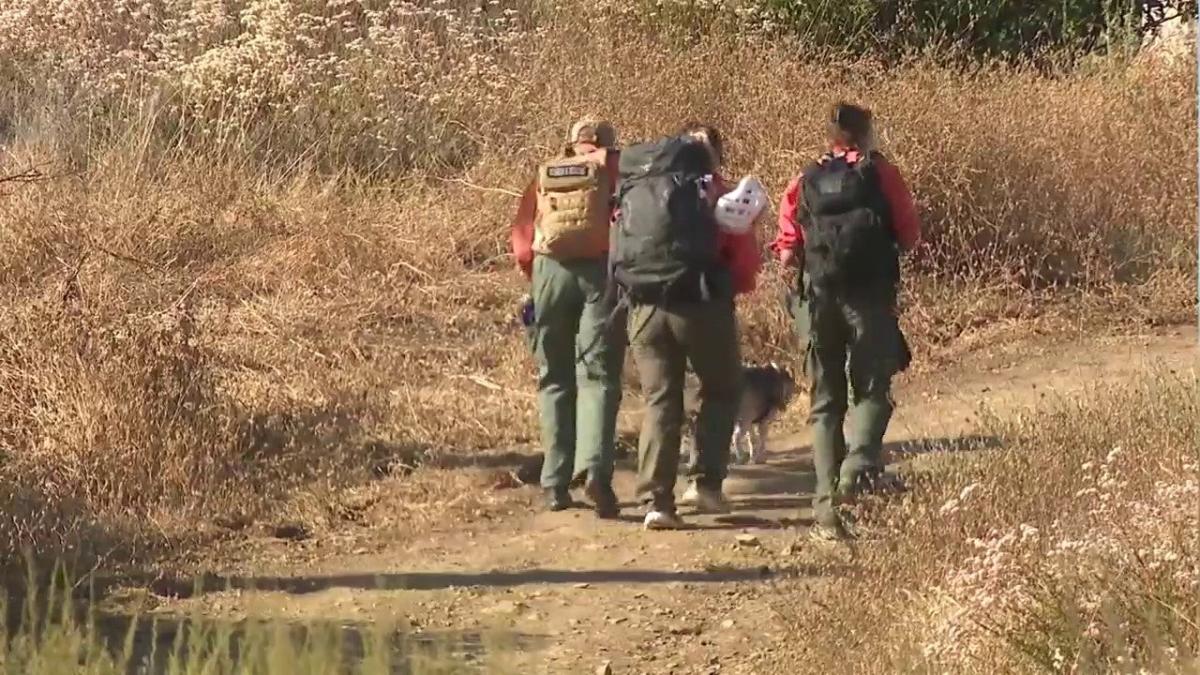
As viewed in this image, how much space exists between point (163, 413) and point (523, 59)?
7.31 m

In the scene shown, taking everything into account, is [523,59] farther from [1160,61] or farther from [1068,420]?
[1068,420]

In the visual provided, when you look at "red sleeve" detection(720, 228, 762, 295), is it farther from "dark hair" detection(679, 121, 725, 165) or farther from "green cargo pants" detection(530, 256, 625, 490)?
"green cargo pants" detection(530, 256, 625, 490)

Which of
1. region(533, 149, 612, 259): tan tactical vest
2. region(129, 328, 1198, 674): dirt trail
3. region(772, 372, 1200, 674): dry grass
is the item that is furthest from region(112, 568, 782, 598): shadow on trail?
region(533, 149, 612, 259): tan tactical vest

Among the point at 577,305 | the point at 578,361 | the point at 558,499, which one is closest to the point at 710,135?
the point at 577,305

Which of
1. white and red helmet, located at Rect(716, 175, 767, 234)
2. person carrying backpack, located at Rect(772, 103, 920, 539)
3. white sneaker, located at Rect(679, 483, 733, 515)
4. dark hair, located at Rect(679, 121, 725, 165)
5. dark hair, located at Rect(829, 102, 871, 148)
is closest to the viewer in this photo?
person carrying backpack, located at Rect(772, 103, 920, 539)

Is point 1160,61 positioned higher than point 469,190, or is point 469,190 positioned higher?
point 1160,61

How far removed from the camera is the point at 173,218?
12391 mm

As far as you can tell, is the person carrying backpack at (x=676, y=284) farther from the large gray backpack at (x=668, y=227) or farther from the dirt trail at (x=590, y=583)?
the dirt trail at (x=590, y=583)

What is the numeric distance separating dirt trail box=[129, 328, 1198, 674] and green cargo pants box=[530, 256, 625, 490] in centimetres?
37

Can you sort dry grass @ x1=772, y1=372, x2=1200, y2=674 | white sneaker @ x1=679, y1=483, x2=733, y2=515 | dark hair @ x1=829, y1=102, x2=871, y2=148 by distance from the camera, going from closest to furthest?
dry grass @ x1=772, y1=372, x2=1200, y2=674, dark hair @ x1=829, y1=102, x2=871, y2=148, white sneaker @ x1=679, y1=483, x2=733, y2=515

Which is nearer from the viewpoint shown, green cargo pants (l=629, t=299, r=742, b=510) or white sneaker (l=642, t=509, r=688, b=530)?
green cargo pants (l=629, t=299, r=742, b=510)

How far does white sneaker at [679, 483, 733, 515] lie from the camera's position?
312 inches

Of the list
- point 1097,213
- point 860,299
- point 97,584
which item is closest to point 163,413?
point 97,584

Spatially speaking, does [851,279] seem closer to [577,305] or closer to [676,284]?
[676,284]
